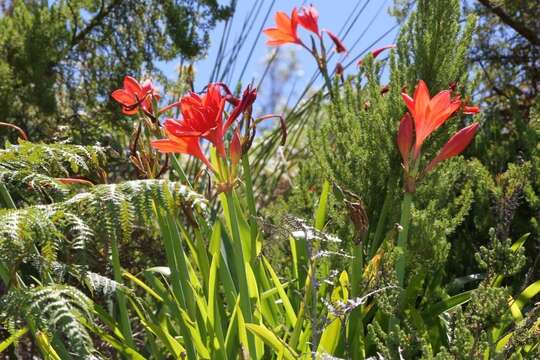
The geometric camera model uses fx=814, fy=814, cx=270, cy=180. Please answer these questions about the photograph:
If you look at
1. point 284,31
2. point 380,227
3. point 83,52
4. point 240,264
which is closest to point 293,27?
point 284,31

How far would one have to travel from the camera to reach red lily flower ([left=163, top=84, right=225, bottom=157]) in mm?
1798

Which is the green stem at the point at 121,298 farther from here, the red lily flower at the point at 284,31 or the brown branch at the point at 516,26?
the brown branch at the point at 516,26

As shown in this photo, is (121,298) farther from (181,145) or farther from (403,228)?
A: (403,228)

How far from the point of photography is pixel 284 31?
279cm

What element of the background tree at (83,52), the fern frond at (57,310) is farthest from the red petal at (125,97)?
the background tree at (83,52)

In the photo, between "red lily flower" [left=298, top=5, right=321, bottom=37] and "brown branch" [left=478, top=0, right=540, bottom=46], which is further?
"brown branch" [left=478, top=0, right=540, bottom=46]

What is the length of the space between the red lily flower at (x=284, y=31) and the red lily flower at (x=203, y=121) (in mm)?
978

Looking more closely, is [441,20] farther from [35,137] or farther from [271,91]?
[271,91]

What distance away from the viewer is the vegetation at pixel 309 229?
1.66 meters

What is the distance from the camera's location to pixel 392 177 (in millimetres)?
2553

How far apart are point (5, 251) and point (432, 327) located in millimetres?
1268

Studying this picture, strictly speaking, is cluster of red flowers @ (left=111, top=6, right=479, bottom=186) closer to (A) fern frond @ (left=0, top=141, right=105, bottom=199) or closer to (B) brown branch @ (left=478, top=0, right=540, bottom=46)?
(A) fern frond @ (left=0, top=141, right=105, bottom=199)

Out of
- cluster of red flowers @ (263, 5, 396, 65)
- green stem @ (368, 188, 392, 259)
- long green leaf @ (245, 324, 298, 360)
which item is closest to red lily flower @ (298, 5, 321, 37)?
cluster of red flowers @ (263, 5, 396, 65)

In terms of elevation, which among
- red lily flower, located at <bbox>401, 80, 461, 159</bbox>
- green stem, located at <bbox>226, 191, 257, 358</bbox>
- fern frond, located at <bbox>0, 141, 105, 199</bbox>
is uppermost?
red lily flower, located at <bbox>401, 80, 461, 159</bbox>
